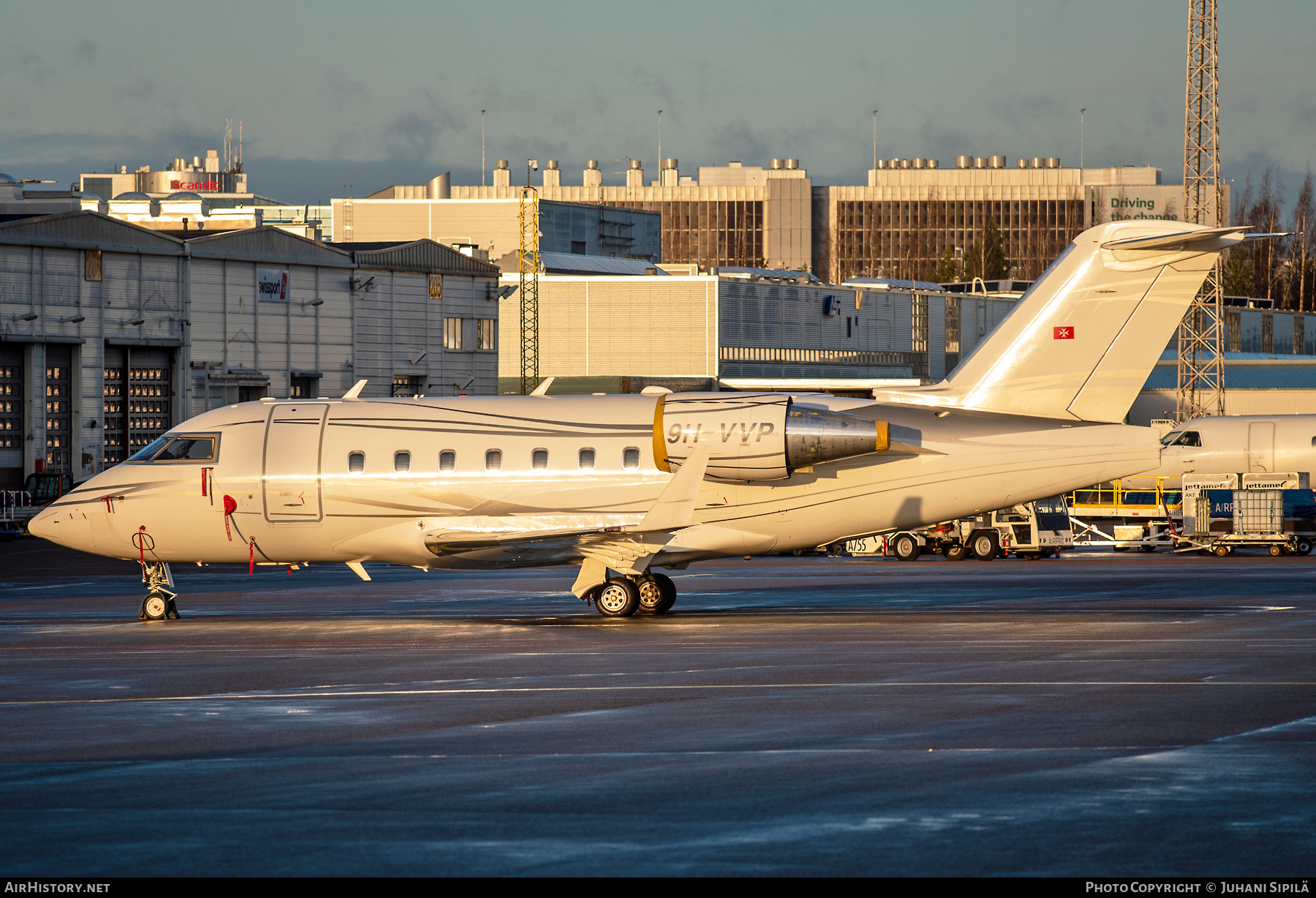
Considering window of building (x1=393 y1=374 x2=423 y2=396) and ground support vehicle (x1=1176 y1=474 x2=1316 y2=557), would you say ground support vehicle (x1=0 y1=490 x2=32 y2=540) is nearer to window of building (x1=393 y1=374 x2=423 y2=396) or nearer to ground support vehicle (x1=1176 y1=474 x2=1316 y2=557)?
window of building (x1=393 y1=374 x2=423 y2=396)

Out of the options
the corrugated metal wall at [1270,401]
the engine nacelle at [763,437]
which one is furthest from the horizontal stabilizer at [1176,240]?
the corrugated metal wall at [1270,401]

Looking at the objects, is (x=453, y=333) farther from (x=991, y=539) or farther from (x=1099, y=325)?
(x=1099, y=325)

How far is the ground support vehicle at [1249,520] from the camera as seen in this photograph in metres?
48.1

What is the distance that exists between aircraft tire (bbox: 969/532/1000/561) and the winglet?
24.6 m

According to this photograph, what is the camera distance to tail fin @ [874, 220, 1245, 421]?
25.8m

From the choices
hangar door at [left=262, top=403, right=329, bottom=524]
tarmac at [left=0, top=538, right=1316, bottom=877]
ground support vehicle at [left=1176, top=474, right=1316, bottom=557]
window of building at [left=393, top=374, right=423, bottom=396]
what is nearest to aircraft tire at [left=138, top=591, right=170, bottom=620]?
tarmac at [left=0, top=538, right=1316, bottom=877]

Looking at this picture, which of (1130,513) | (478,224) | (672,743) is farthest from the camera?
(478,224)

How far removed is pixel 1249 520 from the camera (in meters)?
48.3

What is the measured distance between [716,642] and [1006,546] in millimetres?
27524

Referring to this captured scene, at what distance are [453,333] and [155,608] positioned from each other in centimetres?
5037

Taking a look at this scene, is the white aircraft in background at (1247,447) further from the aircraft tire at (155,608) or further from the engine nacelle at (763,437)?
the aircraft tire at (155,608)

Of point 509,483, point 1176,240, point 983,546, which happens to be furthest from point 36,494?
point 1176,240

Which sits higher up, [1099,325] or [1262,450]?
[1099,325]

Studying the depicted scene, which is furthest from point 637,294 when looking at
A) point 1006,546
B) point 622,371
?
point 1006,546
